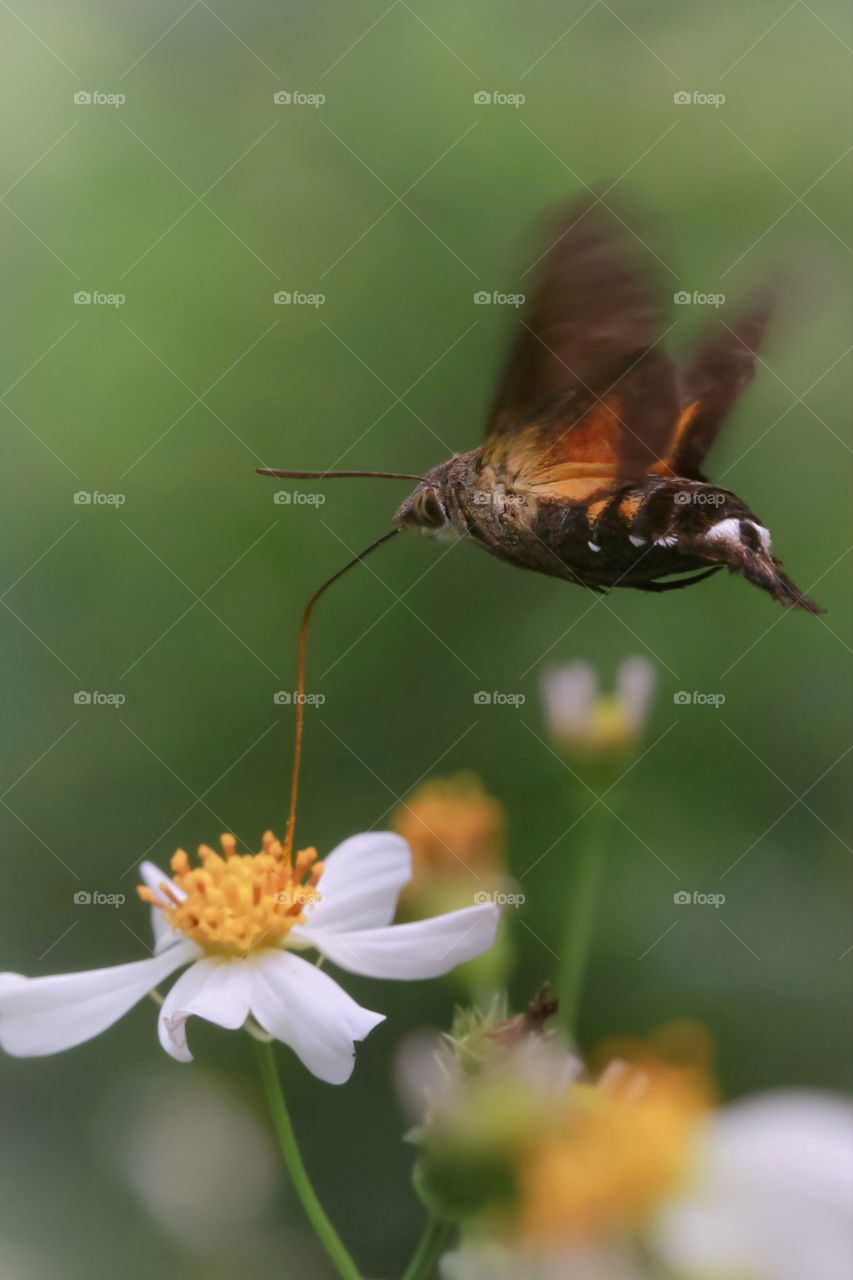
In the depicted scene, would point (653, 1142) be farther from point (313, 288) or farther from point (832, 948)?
point (313, 288)

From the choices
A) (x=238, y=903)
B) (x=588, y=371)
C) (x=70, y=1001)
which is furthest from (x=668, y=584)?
(x=70, y=1001)

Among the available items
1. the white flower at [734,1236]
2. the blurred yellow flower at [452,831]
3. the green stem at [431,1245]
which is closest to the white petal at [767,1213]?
the white flower at [734,1236]

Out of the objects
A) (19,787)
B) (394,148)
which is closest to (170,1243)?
(19,787)

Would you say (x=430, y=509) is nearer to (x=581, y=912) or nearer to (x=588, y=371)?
(x=588, y=371)

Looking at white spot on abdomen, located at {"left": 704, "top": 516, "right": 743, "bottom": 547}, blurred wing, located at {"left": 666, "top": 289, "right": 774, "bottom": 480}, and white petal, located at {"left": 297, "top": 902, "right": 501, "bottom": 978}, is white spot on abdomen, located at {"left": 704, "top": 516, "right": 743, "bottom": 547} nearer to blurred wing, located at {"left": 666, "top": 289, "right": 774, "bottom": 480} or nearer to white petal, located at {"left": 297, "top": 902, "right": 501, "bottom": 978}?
blurred wing, located at {"left": 666, "top": 289, "right": 774, "bottom": 480}

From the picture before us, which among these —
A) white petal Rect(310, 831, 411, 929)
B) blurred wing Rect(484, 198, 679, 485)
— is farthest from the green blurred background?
blurred wing Rect(484, 198, 679, 485)

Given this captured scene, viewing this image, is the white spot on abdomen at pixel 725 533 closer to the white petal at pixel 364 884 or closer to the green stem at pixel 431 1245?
the white petal at pixel 364 884
